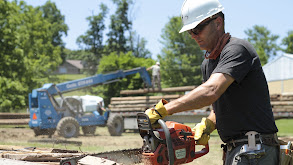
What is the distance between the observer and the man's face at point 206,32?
2.88 m

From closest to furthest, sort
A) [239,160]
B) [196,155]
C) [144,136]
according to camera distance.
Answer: [239,160] < [144,136] < [196,155]

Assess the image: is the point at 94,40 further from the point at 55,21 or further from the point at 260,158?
the point at 260,158

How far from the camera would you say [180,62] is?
44.6m

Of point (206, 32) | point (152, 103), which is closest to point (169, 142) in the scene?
point (206, 32)

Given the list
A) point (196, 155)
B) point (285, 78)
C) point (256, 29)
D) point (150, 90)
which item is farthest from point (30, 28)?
point (256, 29)

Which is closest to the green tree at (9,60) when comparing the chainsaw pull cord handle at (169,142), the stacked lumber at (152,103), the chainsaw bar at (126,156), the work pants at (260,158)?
the stacked lumber at (152,103)

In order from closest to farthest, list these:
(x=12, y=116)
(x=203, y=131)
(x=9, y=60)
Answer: (x=203, y=131), (x=12, y=116), (x=9, y=60)

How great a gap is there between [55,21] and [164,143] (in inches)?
3105

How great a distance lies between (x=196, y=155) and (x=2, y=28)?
25538mm

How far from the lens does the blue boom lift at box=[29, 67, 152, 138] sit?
48.9 ft

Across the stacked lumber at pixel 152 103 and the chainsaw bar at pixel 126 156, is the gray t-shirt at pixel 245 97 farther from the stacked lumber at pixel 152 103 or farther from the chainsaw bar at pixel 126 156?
the stacked lumber at pixel 152 103

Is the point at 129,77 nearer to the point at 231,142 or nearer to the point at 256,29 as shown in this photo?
the point at 231,142

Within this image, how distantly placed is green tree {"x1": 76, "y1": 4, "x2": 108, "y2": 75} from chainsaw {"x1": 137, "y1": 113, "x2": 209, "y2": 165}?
5982cm

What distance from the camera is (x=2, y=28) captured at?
25828 millimetres
